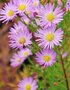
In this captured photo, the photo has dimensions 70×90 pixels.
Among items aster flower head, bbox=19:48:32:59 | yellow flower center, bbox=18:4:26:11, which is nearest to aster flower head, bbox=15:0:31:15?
yellow flower center, bbox=18:4:26:11

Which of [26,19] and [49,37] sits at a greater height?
[26,19]

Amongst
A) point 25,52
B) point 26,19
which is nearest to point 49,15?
point 26,19

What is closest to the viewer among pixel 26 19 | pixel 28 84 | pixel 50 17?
pixel 50 17

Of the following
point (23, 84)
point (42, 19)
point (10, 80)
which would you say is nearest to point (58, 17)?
point (42, 19)

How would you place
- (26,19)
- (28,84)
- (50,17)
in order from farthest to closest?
(28,84)
(26,19)
(50,17)

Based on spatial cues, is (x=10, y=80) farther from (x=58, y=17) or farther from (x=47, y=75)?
(x=58, y=17)

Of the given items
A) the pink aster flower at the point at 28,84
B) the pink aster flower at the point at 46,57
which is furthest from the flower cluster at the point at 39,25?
the pink aster flower at the point at 28,84

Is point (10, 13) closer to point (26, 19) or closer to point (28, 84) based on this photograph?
point (26, 19)

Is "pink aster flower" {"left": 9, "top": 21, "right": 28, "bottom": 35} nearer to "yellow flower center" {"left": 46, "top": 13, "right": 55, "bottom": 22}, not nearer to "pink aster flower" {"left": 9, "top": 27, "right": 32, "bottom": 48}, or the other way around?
"pink aster flower" {"left": 9, "top": 27, "right": 32, "bottom": 48}
